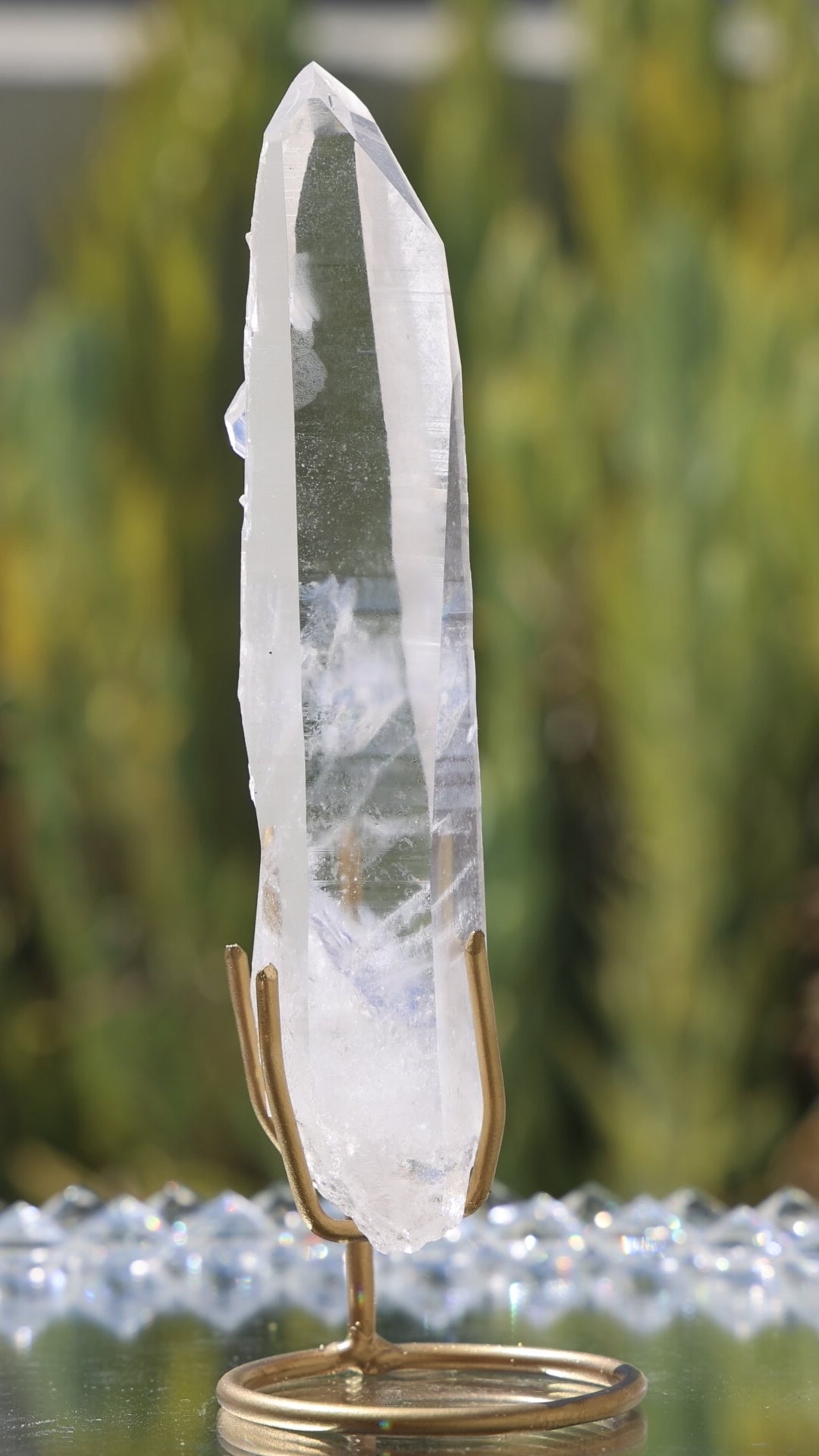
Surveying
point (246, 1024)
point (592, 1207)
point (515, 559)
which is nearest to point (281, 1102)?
point (246, 1024)

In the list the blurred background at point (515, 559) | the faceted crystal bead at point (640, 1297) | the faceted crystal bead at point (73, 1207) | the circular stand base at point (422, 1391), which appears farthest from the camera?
the blurred background at point (515, 559)

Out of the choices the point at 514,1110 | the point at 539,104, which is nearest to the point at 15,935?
the point at 514,1110

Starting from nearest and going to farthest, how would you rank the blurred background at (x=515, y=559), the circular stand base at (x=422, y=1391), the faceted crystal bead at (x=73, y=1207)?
1. the circular stand base at (x=422, y=1391)
2. the faceted crystal bead at (x=73, y=1207)
3. the blurred background at (x=515, y=559)

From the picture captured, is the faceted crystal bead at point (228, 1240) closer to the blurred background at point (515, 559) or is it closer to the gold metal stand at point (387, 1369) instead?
the gold metal stand at point (387, 1369)

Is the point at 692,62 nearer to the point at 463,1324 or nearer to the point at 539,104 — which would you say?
the point at 539,104

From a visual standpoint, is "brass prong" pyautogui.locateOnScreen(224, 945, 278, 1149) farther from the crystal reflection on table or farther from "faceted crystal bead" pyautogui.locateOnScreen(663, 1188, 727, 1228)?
"faceted crystal bead" pyautogui.locateOnScreen(663, 1188, 727, 1228)

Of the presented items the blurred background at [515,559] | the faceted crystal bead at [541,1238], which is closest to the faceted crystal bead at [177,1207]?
the faceted crystal bead at [541,1238]
